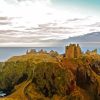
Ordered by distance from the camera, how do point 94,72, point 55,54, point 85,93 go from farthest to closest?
point 55,54
point 94,72
point 85,93

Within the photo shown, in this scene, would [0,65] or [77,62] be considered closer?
[77,62]

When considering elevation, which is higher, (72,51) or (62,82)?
(72,51)

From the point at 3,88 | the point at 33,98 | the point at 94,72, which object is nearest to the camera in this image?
the point at 33,98

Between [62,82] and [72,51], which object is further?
[72,51]

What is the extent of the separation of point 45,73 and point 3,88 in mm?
15984

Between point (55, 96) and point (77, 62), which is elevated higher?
point (77, 62)

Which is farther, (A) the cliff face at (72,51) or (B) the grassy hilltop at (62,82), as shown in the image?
(A) the cliff face at (72,51)

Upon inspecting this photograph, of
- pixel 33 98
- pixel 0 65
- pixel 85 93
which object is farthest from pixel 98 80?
pixel 0 65

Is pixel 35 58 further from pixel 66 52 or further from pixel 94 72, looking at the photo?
pixel 94 72

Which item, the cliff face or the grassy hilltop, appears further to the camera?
the cliff face

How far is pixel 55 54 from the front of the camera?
2928 inches

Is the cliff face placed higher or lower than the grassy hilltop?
higher

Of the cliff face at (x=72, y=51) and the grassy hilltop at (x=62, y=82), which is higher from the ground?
the cliff face at (x=72, y=51)

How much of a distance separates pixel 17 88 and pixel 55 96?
6710 millimetres
